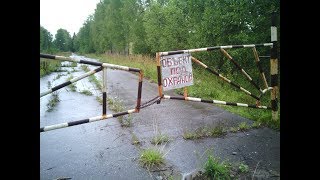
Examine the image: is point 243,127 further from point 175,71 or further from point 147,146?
point 147,146

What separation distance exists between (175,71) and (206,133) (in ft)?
4.23

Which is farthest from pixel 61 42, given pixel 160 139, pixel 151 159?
pixel 151 159

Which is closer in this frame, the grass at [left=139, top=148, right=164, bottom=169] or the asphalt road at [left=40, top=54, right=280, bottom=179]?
the asphalt road at [left=40, top=54, right=280, bottom=179]

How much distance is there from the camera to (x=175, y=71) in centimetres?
541

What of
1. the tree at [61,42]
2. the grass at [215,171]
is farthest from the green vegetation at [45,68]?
the tree at [61,42]

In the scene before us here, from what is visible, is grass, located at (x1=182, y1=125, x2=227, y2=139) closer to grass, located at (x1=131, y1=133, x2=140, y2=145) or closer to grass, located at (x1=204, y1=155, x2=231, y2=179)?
grass, located at (x1=131, y1=133, x2=140, y2=145)

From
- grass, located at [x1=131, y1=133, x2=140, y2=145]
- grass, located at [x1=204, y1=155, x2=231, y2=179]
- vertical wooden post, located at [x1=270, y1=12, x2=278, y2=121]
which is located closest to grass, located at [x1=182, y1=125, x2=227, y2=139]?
grass, located at [x1=131, y1=133, x2=140, y2=145]

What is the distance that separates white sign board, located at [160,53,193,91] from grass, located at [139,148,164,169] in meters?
1.44

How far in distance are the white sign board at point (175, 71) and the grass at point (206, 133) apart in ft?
2.97

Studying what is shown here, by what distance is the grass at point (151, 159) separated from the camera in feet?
13.4

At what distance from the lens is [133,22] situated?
3056cm

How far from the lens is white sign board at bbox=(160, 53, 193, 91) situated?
526 centimetres

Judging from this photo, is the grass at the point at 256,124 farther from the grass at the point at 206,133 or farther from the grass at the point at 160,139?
the grass at the point at 160,139
